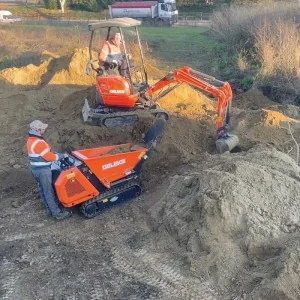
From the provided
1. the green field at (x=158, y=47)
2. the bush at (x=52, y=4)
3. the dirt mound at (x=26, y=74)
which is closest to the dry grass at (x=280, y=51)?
the green field at (x=158, y=47)

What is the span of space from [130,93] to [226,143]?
2.28 m

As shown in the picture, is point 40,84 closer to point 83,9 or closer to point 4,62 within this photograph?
point 4,62

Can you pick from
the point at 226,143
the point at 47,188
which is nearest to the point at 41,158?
Result: the point at 47,188

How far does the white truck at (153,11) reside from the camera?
38938 millimetres

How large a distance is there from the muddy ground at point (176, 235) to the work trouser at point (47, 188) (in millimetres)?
230

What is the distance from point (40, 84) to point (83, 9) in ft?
115

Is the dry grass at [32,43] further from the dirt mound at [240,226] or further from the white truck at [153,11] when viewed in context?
the dirt mound at [240,226]

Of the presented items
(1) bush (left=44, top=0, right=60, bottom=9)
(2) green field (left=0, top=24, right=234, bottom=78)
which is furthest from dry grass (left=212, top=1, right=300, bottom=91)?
(1) bush (left=44, top=0, right=60, bottom=9)

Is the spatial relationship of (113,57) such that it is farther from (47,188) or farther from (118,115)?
(47,188)

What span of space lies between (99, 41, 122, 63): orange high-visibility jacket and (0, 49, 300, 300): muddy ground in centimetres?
192

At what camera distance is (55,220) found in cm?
773

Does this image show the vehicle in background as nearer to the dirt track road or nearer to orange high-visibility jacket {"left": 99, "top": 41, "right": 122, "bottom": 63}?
orange high-visibility jacket {"left": 99, "top": 41, "right": 122, "bottom": 63}

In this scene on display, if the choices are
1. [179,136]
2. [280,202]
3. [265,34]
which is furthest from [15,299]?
[265,34]

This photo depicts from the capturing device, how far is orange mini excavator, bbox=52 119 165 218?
7371mm
